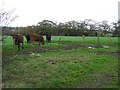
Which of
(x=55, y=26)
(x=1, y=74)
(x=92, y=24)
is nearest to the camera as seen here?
(x=1, y=74)

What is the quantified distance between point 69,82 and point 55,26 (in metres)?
51.7

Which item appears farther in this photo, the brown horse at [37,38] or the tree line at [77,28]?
the tree line at [77,28]

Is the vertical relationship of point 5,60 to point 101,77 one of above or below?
above

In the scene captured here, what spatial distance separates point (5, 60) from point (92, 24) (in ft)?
208

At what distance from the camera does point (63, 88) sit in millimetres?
10508

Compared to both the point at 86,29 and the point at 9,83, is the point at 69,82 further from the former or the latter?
the point at 86,29

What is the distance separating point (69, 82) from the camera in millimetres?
11320

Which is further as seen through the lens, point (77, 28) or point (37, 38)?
point (77, 28)

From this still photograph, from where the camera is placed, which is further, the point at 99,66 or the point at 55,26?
the point at 55,26

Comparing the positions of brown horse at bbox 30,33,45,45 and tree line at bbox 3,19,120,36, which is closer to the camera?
brown horse at bbox 30,33,45,45

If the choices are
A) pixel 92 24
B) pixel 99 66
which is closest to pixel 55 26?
pixel 92 24

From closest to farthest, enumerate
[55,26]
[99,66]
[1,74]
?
1. [1,74]
2. [99,66]
3. [55,26]

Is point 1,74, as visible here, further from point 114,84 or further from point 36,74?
point 114,84

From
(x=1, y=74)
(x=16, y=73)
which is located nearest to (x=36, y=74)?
(x=16, y=73)
